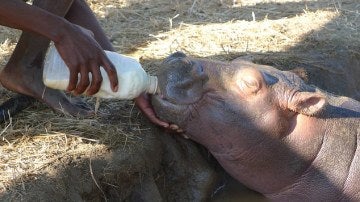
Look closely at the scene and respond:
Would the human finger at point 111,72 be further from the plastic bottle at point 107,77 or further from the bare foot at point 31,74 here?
the bare foot at point 31,74

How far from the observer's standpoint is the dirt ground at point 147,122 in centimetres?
387

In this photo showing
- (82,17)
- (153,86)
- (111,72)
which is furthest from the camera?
(82,17)

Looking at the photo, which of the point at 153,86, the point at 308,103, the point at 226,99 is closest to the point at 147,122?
the point at 153,86

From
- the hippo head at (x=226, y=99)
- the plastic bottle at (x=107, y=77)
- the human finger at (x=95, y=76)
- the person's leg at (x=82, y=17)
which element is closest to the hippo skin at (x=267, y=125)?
the hippo head at (x=226, y=99)

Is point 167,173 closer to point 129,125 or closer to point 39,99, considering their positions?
point 129,125

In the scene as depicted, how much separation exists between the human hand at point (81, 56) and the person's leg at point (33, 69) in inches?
37.0

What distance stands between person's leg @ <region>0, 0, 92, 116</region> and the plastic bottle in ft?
1.44

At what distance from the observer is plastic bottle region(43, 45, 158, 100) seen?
3.83 metres

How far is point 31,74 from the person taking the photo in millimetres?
4355

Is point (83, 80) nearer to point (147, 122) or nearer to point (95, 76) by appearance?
point (95, 76)

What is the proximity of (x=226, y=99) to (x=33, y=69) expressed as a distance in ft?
3.90

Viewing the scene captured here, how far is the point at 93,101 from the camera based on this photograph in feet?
15.7

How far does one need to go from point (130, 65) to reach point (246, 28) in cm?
304

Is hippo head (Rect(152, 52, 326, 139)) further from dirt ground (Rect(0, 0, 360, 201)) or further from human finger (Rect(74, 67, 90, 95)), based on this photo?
human finger (Rect(74, 67, 90, 95))
